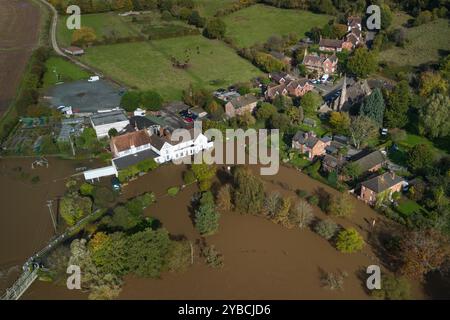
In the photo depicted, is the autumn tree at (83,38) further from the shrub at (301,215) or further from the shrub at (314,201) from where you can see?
the shrub at (301,215)

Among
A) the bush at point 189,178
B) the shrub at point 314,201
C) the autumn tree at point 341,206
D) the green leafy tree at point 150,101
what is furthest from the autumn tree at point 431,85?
the green leafy tree at point 150,101

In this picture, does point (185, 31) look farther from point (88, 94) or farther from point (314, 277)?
point (314, 277)

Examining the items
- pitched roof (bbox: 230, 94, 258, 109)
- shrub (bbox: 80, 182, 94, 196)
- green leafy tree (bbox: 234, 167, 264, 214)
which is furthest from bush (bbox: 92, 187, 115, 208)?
pitched roof (bbox: 230, 94, 258, 109)

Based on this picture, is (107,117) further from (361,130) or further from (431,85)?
(431,85)

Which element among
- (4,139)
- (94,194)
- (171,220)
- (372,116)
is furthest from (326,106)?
(4,139)

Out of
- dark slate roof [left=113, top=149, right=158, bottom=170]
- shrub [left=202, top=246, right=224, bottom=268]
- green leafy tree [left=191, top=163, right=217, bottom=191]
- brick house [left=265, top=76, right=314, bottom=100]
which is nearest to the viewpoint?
shrub [left=202, top=246, right=224, bottom=268]

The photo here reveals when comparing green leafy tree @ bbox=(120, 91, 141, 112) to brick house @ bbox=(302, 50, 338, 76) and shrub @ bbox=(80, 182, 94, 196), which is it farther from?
brick house @ bbox=(302, 50, 338, 76)
